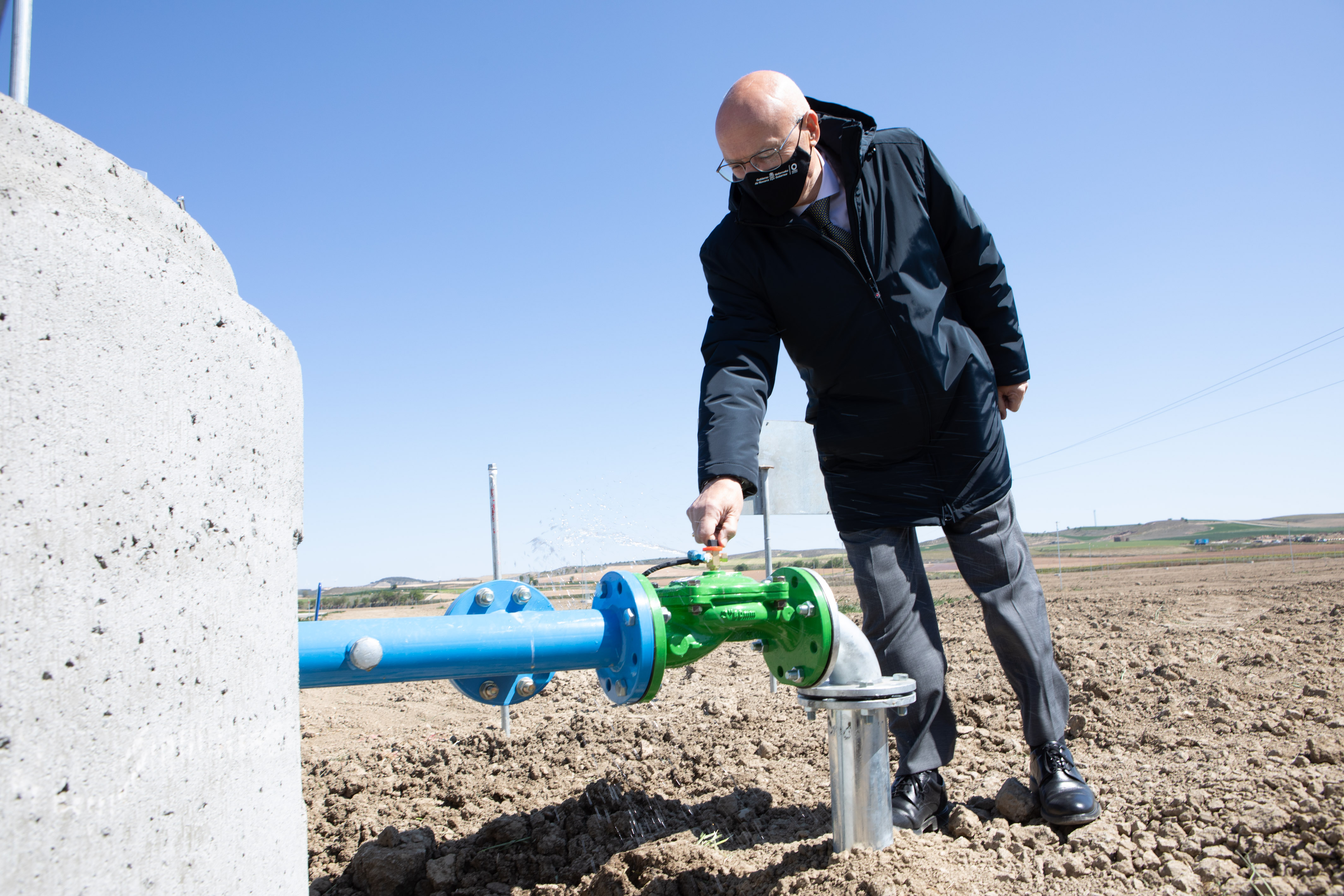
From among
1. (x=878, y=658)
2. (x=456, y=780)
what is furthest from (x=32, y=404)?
(x=456, y=780)

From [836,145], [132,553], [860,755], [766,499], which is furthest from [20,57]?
[766,499]

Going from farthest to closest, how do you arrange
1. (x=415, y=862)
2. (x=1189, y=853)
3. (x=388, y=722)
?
(x=388, y=722) < (x=415, y=862) < (x=1189, y=853)

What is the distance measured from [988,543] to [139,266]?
2099mm

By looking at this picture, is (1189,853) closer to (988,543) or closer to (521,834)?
(988,543)

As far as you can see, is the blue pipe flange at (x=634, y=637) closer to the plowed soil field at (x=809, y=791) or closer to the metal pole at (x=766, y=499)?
the plowed soil field at (x=809, y=791)

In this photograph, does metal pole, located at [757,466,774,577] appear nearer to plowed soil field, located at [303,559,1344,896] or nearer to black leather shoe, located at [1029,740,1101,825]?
plowed soil field, located at [303,559,1344,896]

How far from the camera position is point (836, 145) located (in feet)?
7.92

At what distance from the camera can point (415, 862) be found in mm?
2320

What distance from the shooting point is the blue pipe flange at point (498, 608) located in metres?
1.78

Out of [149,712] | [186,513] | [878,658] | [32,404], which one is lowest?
[878,658]

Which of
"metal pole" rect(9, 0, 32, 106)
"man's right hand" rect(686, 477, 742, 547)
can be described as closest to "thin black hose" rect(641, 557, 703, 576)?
"man's right hand" rect(686, 477, 742, 547)

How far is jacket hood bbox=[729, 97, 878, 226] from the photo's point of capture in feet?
7.72

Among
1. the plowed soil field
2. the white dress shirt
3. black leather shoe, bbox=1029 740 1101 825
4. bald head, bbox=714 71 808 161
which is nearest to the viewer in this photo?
the plowed soil field

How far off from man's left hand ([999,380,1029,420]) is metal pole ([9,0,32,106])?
2.56 metres
